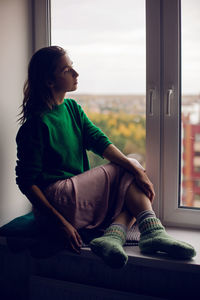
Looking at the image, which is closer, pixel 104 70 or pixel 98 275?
pixel 98 275

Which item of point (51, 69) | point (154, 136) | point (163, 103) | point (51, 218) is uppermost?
point (51, 69)

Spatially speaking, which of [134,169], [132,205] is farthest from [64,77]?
[132,205]

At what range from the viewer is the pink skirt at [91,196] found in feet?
5.00

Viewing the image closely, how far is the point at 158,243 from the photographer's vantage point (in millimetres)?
1353

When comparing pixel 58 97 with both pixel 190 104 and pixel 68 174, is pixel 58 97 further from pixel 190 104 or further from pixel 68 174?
pixel 190 104

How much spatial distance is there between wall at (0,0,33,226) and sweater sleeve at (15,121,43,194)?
217 mm

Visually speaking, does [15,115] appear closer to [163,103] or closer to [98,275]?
[163,103]

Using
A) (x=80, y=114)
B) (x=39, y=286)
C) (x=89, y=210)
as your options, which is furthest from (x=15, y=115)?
(x=39, y=286)

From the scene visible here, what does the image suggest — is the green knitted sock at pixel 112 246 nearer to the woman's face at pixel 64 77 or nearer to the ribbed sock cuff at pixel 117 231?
the ribbed sock cuff at pixel 117 231

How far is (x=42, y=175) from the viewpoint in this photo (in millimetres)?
1577

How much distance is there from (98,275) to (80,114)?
674 mm

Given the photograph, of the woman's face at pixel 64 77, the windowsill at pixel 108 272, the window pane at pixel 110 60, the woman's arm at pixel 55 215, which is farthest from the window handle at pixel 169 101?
the woman's arm at pixel 55 215

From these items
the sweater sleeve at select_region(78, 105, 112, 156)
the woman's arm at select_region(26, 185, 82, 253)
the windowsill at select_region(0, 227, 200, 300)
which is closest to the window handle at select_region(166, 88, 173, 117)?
the sweater sleeve at select_region(78, 105, 112, 156)

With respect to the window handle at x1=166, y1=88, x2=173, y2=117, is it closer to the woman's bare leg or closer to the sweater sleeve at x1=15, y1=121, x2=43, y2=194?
the woman's bare leg
